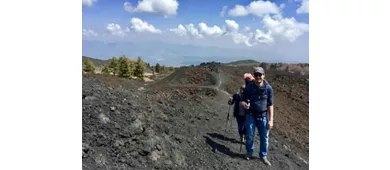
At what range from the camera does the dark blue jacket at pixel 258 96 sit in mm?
4172

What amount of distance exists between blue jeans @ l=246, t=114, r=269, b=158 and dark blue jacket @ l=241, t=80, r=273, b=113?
0.12m

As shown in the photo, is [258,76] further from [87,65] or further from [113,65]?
[113,65]

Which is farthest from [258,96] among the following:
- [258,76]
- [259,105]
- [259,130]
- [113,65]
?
[113,65]

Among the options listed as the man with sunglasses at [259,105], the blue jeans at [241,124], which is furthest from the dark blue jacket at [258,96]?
the blue jeans at [241,124]

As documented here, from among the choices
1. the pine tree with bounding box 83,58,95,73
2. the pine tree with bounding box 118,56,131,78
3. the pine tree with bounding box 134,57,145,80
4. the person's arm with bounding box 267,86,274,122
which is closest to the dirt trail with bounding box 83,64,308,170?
the person's arm with bounding box 267,86,274,122

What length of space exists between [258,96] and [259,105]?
0.37 feet

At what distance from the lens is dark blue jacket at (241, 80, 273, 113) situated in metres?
4.17

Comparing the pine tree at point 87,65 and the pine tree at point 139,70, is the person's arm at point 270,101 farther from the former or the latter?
the pine tree at point 139,70

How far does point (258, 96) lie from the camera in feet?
13.7

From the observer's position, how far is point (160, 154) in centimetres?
409

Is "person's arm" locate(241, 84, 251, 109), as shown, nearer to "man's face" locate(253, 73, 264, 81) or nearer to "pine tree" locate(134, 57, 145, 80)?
"man's face" locate(253, 73, 264, 81)
